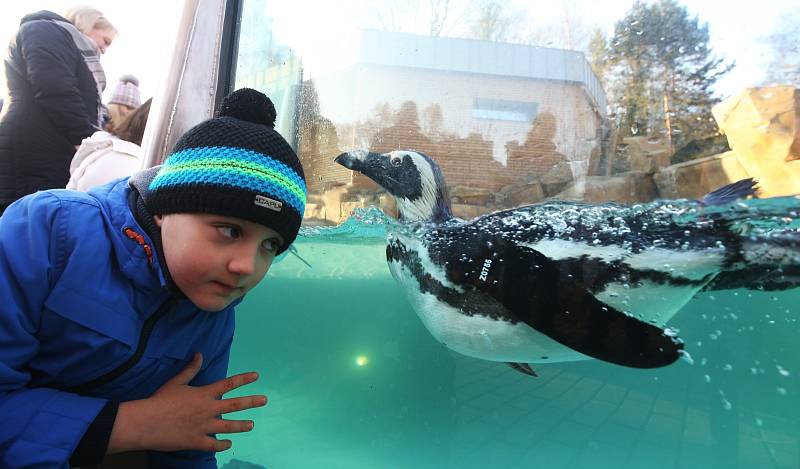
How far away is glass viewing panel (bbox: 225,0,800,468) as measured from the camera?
1.38m

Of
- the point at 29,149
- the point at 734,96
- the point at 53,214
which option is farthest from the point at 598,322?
the point at 29,149

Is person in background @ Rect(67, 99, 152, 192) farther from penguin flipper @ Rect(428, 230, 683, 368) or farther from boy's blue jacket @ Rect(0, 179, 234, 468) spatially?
penguin flipper @ Rect(428, 230, 683, 368)

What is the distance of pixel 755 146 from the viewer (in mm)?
1354

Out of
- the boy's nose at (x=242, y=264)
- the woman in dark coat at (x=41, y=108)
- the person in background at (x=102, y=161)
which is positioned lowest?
the boy's nose at (x=242, y=264)

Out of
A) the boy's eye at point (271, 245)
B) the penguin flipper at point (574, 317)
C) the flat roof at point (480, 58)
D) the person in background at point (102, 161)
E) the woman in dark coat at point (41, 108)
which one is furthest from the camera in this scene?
the flat roof at point (480, 58)

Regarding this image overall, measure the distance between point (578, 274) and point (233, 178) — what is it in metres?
1.03

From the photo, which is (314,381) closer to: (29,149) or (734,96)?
(29,149)

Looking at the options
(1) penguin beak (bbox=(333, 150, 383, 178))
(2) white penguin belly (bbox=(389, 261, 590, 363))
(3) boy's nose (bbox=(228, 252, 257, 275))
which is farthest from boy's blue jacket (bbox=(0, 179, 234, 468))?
(1) penguin beak (bbox=(333, 150, 383, 178))

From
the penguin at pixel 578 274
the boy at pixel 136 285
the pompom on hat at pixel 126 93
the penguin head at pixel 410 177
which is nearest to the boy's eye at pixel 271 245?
the boy at pixel 136 285

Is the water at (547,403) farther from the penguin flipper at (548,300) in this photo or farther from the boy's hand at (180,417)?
the boy's hand at (180,417)

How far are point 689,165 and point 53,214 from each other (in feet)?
5.27

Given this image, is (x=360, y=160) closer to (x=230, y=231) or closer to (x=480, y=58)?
(x=480, y=58)

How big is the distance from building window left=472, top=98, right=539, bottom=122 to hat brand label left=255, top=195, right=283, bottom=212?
135 cm

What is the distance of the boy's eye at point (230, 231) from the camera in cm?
67
